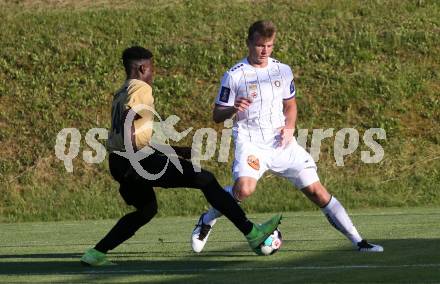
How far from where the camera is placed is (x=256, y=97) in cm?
1045

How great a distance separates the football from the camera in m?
10.4

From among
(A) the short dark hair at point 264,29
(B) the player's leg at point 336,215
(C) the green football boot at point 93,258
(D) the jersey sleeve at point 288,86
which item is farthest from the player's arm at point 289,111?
(C) the green football boot at point 93,258

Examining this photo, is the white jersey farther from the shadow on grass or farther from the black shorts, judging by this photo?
the shadow on grass

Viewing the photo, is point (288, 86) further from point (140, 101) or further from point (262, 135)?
point (140, 101)

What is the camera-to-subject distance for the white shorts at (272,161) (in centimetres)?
1038

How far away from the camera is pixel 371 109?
77.6ft

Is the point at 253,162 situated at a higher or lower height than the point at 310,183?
higher

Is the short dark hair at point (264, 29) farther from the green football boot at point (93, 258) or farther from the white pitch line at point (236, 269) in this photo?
the green football boot at point (93, 258)

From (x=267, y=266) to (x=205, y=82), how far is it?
50.5 feet

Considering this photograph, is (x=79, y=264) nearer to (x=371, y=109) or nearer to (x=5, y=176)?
(x=5, y=176)

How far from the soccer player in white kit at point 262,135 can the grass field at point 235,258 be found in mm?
565

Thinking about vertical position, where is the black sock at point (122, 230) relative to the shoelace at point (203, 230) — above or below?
above

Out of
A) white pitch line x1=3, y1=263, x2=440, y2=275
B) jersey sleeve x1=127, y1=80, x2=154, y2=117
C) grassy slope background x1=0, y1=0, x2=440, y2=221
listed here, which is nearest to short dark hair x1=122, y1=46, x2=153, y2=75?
jersey sleeve x1=127, y1=80, x2=154, y2=117

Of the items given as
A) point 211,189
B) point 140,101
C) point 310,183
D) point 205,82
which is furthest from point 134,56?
point 205,82
